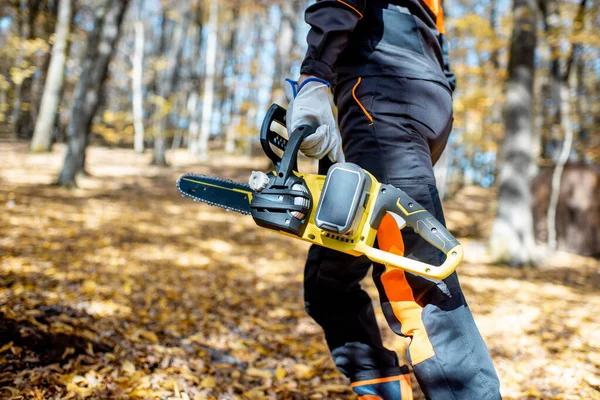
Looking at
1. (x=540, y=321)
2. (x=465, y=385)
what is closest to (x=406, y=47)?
(x=465, y=385)

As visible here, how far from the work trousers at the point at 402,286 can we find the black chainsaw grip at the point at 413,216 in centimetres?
8

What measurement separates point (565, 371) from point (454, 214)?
25.3 ft

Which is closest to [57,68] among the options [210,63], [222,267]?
[210,63]

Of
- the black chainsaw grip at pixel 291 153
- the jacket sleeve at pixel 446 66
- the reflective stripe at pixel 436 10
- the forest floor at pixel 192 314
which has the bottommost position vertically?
the forest floor at pixel 192 314

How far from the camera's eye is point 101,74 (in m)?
7.40

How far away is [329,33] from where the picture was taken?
1.35m

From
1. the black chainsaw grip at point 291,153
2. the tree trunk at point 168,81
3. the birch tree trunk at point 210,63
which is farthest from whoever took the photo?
the birch tree trunk at point 210,63

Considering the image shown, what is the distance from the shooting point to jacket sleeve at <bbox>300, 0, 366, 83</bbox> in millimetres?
1351

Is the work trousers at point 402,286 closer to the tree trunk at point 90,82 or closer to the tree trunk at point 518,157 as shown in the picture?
the tree trunk at point 518,157

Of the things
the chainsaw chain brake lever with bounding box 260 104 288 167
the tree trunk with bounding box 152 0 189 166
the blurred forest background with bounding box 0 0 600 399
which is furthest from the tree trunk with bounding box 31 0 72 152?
the chainsaw chain brake lever with bounding box 260 104 288 167

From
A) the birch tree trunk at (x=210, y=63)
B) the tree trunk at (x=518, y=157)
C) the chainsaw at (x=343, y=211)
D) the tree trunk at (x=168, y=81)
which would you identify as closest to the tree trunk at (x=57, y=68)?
the tree trunk at (x=168, y=81)

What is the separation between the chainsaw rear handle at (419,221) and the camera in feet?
3.87

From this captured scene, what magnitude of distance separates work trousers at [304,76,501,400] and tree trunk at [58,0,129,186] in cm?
693

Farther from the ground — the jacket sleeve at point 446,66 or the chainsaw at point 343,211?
the jacket sleeve at point 446,66
